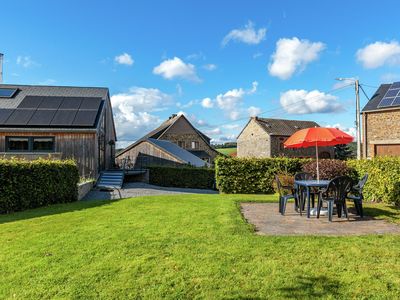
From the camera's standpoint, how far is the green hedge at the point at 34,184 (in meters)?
8.20

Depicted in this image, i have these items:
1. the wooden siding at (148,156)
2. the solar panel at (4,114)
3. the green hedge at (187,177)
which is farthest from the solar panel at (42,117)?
the wooden siding at (148,156)

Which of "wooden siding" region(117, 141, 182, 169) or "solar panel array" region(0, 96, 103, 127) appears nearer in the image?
"solar panel array" region(0, 96, 103, 127)

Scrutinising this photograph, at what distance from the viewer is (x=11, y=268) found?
3.69 m

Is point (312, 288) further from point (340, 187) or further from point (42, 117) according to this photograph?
point (42, 117)

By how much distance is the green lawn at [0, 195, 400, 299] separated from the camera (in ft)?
9.97

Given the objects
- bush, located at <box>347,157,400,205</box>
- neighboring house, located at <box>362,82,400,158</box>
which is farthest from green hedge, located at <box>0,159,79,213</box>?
neighboring house, located at <box>362,82,400,158</box>

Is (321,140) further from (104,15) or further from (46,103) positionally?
(46,103)

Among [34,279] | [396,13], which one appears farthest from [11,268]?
[396,13]

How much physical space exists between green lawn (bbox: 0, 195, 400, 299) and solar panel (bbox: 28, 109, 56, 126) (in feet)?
39.8

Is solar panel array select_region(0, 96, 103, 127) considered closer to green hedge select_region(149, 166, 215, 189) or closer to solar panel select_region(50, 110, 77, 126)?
solar panel select_region(50, 110, 77, 126)

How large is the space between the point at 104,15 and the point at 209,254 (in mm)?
13009

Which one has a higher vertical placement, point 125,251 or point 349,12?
point 349,12

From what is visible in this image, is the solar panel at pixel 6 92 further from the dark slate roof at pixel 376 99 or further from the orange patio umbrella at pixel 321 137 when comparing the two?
the dark slate roof at pixel 376 99

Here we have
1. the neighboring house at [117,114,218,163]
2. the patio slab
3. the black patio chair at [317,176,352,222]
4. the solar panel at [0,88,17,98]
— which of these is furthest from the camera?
the neighboring house at [117,114,218,163]
